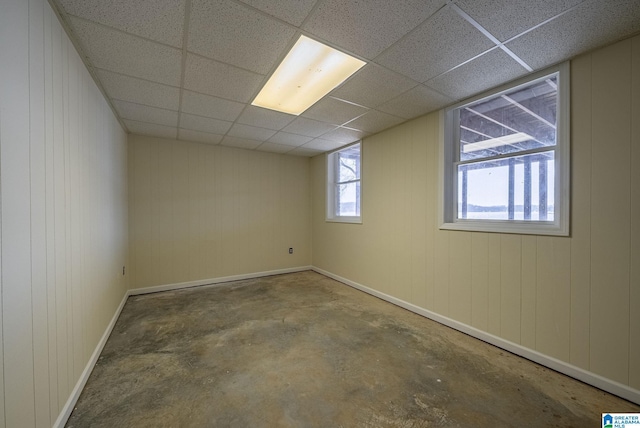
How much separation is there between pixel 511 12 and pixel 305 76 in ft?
5.44

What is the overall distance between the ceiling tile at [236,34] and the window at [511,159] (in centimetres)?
207

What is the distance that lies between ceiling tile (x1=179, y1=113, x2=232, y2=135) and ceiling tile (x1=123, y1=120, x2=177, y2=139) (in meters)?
0.33

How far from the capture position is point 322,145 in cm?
445

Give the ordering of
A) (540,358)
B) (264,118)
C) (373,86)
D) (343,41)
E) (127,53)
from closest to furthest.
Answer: (343,41), (127,53), (540,358), (373,86), (264,118)

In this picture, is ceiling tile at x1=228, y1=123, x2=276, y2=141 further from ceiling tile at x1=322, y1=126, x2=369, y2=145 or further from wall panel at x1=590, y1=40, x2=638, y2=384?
wall panel at x1=590, y1=40, x2=638, y2=384

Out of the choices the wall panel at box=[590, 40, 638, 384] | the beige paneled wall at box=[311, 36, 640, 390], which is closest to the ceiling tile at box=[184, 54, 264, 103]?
the beige paneled wall at box=[311, 36, 640, 390]

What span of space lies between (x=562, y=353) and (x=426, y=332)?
1.06 metres

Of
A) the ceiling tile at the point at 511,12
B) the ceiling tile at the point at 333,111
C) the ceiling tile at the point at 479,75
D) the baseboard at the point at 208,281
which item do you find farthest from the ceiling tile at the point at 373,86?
the baseboard at the point at 208,281

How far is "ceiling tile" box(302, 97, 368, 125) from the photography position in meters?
2.74

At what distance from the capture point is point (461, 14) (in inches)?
60.1

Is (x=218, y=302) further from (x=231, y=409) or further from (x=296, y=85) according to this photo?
(x=296, y=85)

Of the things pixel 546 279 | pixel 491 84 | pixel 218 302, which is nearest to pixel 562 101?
pixel 491 84

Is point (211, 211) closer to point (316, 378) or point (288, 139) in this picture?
point (288, 139)

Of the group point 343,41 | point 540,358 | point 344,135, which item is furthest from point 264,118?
point 540,358
